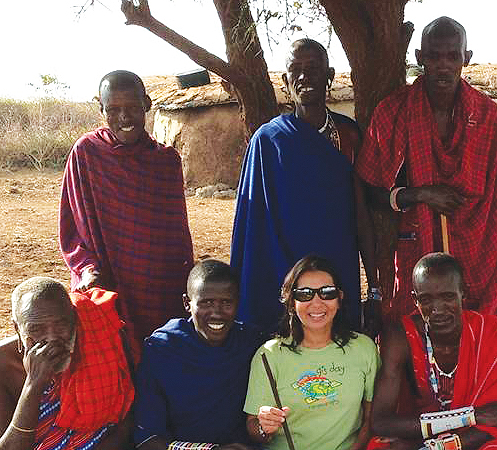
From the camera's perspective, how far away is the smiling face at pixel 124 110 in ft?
11.4

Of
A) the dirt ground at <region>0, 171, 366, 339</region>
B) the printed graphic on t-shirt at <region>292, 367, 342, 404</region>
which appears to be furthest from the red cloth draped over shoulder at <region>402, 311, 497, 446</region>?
the dirt ground at <region>0, 171, 366, 339</region>

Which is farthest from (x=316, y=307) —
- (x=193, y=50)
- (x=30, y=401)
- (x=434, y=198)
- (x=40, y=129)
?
(x=40, y=129)

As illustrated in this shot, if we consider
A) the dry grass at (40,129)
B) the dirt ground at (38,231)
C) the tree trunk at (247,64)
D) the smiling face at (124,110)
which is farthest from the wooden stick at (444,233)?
the dry grass at (40,129)

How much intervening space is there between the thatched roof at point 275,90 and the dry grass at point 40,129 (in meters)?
2.77

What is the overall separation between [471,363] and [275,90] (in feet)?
25.0

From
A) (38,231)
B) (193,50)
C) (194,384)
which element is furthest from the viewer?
(38,231)

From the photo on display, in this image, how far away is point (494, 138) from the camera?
3.39 metres

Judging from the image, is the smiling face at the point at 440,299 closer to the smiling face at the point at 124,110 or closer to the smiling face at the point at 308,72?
the smiling face at the point at 308,72

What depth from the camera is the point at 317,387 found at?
3041 mm

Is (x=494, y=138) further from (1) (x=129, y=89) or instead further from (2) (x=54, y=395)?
(2) (x=54, y=395)

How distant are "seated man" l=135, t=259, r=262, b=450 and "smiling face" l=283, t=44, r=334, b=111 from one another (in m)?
0.83

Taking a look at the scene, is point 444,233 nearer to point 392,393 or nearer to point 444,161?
point 444,161

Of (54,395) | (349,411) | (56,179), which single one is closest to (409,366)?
(349,411)

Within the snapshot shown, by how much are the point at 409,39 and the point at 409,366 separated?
1.70 meters
